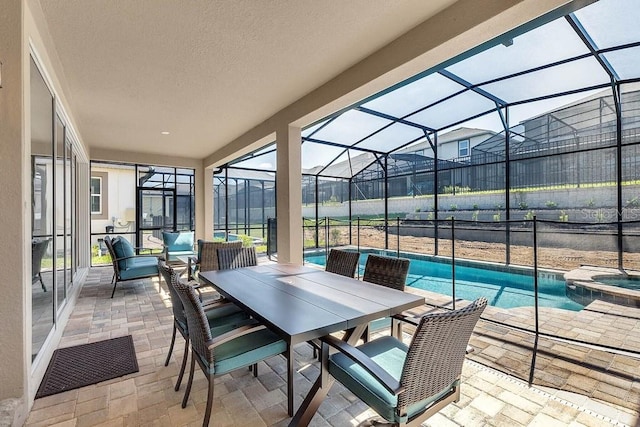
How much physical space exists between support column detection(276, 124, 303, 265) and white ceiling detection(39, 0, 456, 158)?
23.3 inches

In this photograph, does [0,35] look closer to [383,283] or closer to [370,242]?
[383,283]

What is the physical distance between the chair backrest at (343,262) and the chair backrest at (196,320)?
5.59ft

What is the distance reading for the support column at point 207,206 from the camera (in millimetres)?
8516

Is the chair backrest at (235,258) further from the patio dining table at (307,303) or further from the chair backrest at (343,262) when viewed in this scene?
the chair backrest at (343,262)

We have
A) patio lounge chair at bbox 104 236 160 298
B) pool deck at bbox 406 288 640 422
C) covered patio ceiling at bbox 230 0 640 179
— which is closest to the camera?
pool deck at bbox 406 288 640 422

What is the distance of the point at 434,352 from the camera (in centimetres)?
138

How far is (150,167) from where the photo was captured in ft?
26.3

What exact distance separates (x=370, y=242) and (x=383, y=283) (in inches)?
215

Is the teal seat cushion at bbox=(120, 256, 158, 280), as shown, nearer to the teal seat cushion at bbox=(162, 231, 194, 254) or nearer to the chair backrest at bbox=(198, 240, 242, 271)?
the chair backrest at bbox=(198, 240, 242, 271)

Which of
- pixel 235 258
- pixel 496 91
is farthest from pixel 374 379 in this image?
pixel 496 91

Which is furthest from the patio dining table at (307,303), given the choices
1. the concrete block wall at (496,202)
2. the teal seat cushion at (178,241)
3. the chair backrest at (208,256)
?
the concrete block wall at (496,202)

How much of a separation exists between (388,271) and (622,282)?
4.73 meters

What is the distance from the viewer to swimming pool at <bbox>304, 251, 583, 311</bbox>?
548 centimetres

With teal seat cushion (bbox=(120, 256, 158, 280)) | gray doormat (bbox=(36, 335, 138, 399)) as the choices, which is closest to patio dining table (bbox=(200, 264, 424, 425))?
gray doormat (bbox=(36, 335, 138, 399))
